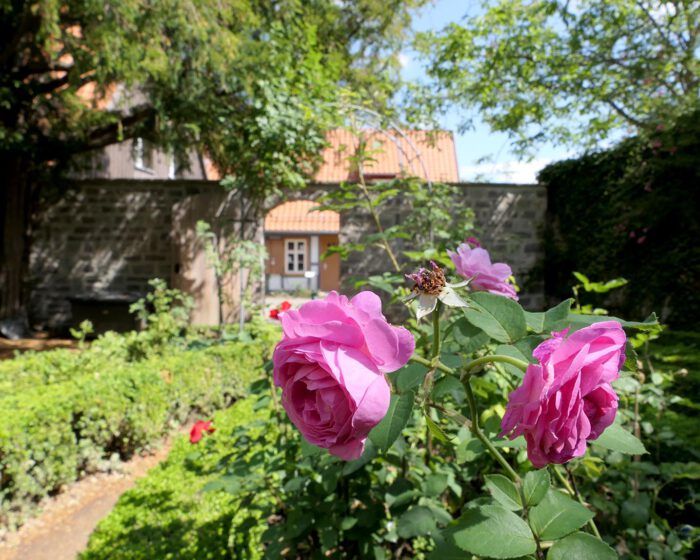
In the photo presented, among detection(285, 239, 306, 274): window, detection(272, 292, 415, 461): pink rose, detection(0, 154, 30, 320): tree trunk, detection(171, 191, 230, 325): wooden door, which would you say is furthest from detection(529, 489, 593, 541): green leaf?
detection(285, 239, 306, 274): window

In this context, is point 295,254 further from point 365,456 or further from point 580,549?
point 580,549

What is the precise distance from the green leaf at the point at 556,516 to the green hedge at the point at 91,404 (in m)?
1.49

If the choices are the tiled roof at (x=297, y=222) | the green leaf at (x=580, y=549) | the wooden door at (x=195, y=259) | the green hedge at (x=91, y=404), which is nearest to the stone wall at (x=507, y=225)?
the wooden door at (x=195, y=259)

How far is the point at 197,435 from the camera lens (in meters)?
2.06

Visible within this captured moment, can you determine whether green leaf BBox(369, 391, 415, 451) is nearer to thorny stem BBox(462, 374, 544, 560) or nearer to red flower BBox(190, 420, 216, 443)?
thorny stem BBox(462, 374, 544, 560)

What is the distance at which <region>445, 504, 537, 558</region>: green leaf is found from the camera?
0.52m

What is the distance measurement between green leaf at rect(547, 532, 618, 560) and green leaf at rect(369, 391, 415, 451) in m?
0.23

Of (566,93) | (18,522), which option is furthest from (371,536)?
(566,93)

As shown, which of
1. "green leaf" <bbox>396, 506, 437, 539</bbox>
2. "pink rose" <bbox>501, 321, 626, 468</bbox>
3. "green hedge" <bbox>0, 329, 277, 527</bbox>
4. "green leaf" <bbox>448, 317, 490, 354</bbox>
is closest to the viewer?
"pink rose" <bbox>501, 321, 626, 468</bbox>

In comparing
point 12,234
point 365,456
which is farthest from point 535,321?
point 12,234

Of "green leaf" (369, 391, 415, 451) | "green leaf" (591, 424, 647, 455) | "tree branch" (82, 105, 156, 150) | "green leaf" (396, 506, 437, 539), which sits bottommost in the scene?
"green leaf" (396, 506, 437, 539)

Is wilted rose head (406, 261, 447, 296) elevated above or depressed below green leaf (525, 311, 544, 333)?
Answer: above

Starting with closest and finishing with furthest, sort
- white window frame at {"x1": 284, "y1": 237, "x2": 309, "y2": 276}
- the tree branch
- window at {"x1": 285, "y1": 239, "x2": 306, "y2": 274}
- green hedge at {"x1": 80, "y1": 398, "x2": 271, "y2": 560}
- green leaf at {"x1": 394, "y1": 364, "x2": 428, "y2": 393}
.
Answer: green leaf at {"x1": 394, "y1": 364, "x2": 428, "y2": 393}, green hedge at {"x1": 80, "y1": 398, "x2": 271, "y2": 560}, the tree branch, white window frame at {"x1": 284, "y1": 237, "x2": 309, "y2": 276}, window at {"x1": 285, "y1": 239, "x2": 306, "y2": 274}

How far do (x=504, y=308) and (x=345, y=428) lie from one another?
26cm
